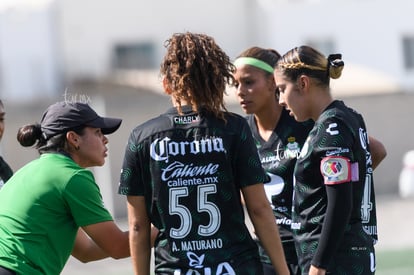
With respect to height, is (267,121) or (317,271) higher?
(267,121)

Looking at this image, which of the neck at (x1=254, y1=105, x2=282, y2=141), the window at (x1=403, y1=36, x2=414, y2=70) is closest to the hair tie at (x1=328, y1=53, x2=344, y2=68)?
the neck at (x1=254, y1=105, x2=282, y2=141)

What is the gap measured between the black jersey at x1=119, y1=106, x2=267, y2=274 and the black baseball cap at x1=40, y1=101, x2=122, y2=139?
318mm

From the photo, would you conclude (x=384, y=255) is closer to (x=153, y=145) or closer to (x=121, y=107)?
(x=153, y=145)

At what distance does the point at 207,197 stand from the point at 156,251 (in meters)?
0.41

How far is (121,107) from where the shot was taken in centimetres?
2356

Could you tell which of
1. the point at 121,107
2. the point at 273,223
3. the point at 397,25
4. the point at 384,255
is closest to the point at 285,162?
the point at 273,223

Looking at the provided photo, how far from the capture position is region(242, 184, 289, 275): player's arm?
4.74m

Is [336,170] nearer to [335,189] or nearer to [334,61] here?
[335,189]

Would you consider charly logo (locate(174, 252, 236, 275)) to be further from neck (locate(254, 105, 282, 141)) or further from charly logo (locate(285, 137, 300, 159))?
neck (locate(254, 105, 282, 141))

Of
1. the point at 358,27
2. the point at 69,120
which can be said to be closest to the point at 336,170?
the point at 69,120

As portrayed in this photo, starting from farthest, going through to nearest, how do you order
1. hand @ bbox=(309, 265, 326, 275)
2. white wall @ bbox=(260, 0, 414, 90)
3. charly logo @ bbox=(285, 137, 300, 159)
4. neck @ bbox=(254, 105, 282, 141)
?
1. white wall @ bbox=(260, 0, 414, 90)
2. neck @ bbox=(254, 105, 282, 141)
3. charly logo @ bbox=(285, 137, 300, 159)
4. hand @ bbox=(309, 265, 326, 275)

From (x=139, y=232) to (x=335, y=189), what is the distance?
0.97 metres

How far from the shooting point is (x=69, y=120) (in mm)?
4898

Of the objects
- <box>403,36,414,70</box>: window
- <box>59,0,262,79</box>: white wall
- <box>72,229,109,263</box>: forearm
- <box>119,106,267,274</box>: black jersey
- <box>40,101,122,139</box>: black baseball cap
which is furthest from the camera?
<box>59,0,262,79</box>: white wall
